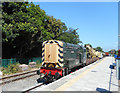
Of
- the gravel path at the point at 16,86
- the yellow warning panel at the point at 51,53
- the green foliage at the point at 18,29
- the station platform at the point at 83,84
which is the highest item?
the green foliage at the point at 18,29

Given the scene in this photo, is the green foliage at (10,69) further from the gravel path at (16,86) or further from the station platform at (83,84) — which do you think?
the station platform at (83,84)

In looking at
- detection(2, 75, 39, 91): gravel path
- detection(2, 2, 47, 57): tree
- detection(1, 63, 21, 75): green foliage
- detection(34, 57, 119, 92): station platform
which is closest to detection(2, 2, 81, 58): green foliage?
detection(2, 2, 47, 57): tree

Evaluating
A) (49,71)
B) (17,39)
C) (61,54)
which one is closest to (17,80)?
(49,71)

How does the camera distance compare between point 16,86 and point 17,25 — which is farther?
point 17,25

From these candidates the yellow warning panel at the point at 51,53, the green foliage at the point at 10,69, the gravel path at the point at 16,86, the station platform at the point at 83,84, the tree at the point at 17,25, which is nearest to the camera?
the station platform at the point at 83,84

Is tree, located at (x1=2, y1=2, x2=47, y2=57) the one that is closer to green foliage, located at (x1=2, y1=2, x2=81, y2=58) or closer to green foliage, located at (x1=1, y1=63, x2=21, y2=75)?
green foliage, located at (x1=2, y1=2, x2=81, y2=58)

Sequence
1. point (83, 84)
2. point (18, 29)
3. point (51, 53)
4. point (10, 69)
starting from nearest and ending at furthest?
point (83, 84) → point (51, 53) → point (10, 69) → point (18, 29)

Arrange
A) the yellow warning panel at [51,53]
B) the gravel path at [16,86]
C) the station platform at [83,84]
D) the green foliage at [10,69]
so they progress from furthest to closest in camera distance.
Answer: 1. the green foliage at [10,69]
2. the yellow warning panel at [51,53]
3. the gravel path at [16,86]
4. the station platform at [83,84]

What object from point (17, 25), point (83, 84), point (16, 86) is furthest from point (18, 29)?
A: point (83, 84)

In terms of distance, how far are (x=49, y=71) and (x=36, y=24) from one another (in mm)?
9565

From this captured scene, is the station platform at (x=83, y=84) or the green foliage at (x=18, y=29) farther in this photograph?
the green foliage at (x=18, y=29)

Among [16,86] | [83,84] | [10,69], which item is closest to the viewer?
[83,84]

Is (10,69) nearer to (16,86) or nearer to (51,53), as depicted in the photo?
(16,86)

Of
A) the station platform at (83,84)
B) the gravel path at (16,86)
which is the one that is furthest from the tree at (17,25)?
the station platform at (83,84)
